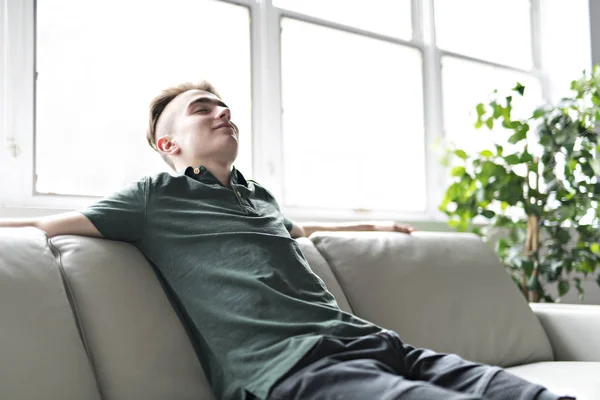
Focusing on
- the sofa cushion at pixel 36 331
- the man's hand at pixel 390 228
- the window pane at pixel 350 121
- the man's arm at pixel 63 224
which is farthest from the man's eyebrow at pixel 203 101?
the window pane at pixel 350 121

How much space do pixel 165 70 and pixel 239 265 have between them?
1.37 meters

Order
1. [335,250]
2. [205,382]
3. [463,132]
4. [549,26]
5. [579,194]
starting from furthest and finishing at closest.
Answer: [549,26]
[463,132]
[579,194]
[335,250]
[205,382]

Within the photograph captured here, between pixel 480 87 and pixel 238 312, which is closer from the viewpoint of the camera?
pixel 238 312

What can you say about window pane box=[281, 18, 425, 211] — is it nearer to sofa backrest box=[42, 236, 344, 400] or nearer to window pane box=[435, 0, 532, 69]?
window pane box=[435, 0, 532, 69]

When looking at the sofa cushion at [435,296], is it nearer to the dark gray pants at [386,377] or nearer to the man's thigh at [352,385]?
the dark gray pants at [386,377]

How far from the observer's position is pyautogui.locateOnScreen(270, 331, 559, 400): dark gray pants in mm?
1159

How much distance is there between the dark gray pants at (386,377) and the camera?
1159 millimetres

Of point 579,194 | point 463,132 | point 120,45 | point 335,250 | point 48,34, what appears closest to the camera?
point 335,250

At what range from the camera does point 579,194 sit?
304 centimetres

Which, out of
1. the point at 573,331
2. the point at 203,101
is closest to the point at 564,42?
the point at 573,331

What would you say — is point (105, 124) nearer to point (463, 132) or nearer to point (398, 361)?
point (398, 361)

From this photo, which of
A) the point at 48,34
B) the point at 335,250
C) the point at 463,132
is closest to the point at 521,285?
the point at 463,132

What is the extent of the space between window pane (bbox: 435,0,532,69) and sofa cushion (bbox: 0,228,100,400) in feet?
8.91

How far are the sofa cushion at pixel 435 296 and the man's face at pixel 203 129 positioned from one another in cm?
46
